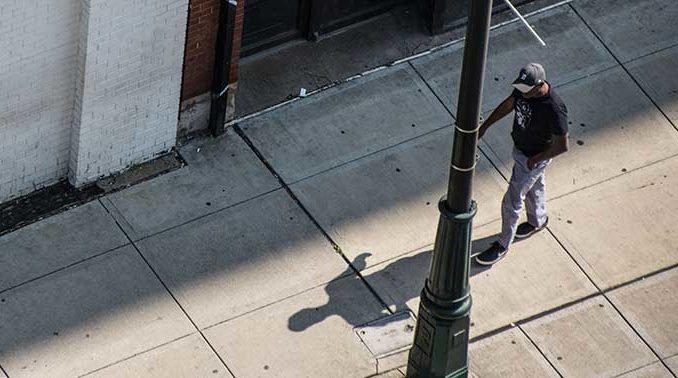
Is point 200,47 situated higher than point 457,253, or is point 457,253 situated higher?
point 200,47

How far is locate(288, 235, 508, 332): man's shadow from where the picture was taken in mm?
13297

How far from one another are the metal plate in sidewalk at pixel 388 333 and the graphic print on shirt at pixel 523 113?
165cm

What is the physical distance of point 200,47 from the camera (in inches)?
554

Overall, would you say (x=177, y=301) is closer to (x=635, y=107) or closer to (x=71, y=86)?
(x=71, y=86)

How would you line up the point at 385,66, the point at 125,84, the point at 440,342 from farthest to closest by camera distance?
the point at 385,66
the point at 125,84
the point at 440,342

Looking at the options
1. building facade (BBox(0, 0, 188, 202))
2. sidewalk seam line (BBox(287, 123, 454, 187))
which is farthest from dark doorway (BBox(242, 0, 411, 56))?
sidewalk seam line (BBox(287, 123, 454, 187))

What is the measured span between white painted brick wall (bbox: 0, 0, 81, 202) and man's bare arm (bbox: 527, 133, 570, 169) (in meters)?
3.48

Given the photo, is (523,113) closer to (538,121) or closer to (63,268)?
(538,121)

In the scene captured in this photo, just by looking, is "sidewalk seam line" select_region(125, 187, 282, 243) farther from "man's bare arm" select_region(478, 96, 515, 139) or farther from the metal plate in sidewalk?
"man's bare arm" select_region(478, 96, 515, 139)

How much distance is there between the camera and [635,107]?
1523 cm

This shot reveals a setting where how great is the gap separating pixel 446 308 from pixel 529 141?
5.30 feet

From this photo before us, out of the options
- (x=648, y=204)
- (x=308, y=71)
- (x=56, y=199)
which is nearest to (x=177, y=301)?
(x=56, y=199)

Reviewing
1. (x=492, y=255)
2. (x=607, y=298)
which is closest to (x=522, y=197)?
(x=492, y=255)

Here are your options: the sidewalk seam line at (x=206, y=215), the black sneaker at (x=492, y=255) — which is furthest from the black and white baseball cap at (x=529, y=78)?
→ the sidewalk seam line at (x=206, y=215)
